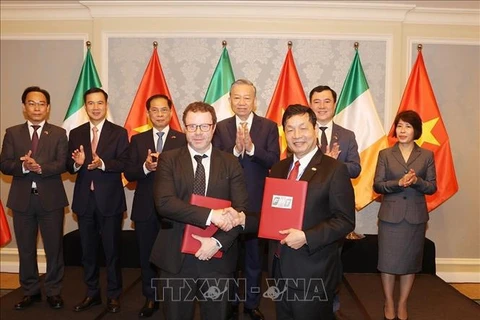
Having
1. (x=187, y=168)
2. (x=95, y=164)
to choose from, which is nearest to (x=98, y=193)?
(x=95, y=164)

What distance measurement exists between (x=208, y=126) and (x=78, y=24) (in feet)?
11.5

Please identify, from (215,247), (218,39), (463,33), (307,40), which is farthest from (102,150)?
(463,33)

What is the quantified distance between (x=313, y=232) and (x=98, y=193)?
1.93 m

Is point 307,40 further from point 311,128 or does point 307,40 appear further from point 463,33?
point 311,128

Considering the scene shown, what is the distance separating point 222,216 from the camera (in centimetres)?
220

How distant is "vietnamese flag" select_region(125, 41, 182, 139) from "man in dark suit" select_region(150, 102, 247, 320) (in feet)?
8.44

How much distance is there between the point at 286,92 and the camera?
16.3ft

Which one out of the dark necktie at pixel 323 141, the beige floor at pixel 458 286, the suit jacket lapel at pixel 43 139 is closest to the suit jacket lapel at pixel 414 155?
the dark necktie at pixel 323 141

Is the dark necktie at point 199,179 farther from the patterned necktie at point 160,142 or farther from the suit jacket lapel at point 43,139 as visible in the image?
the suit jacket lapel at point 43,139

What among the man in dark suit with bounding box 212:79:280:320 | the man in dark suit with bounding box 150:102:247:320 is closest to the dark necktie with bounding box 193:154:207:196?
the man in dark suit with bounding box 150:102:247:320

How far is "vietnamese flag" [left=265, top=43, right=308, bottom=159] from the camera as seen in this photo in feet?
16.2

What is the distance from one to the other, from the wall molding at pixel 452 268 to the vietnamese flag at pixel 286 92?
7.88ft

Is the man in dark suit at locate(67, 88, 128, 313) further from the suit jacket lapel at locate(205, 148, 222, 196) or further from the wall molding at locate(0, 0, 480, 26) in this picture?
the wall molding at locate(0, 0, 480, 26)

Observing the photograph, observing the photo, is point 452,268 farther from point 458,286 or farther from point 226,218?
point 226,218
